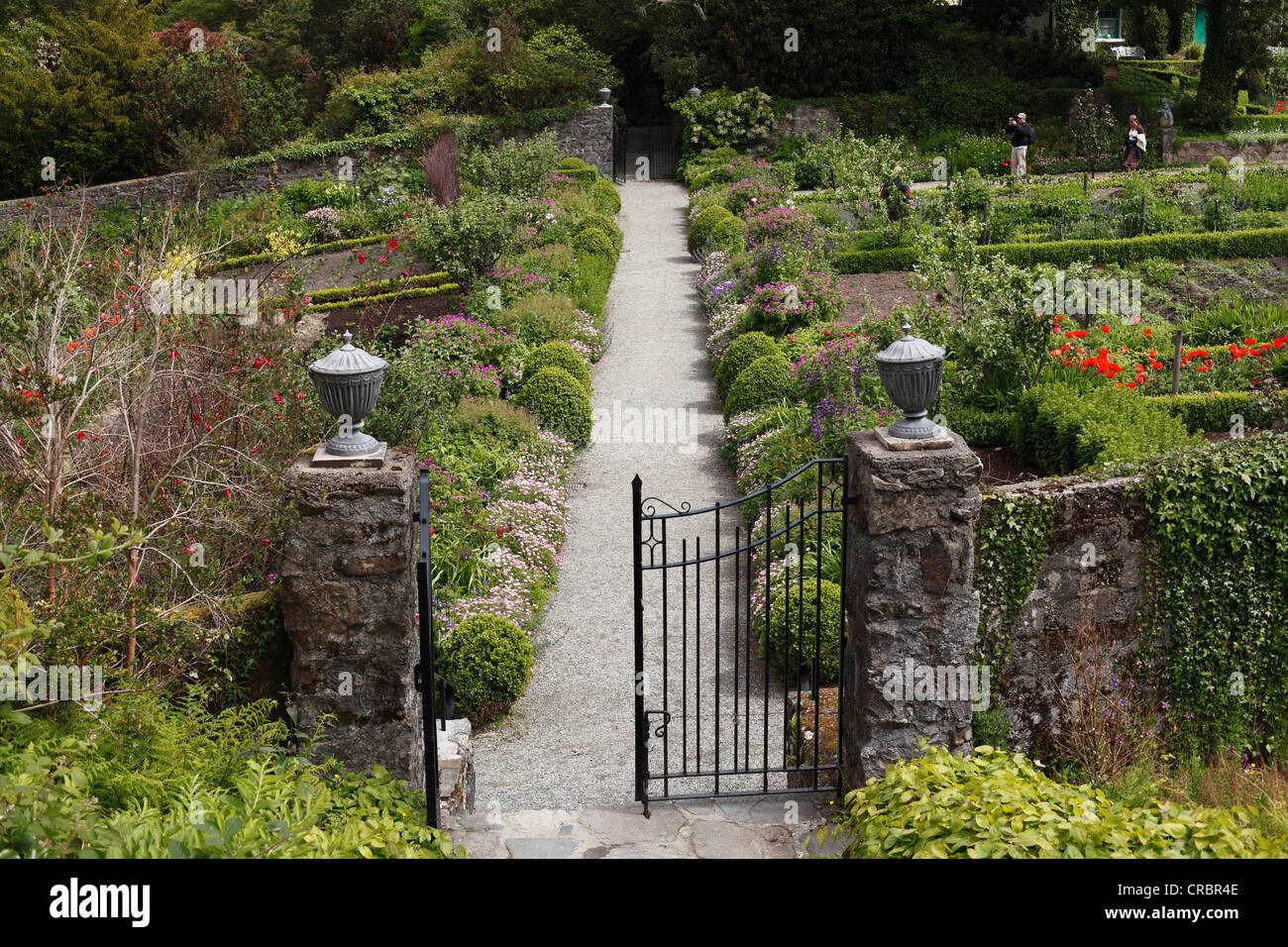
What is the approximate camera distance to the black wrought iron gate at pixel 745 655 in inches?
254

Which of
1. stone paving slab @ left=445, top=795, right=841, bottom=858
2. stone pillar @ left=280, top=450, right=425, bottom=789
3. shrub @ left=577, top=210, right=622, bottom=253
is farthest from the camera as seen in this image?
shrub @ left=577, top=210, right=622, bottom=253

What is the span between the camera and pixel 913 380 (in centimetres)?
595

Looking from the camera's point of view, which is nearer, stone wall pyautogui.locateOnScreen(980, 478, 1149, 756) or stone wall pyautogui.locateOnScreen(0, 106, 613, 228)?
stone wall pyautogui.locateOnScreen(980, 478, 1149, 756)

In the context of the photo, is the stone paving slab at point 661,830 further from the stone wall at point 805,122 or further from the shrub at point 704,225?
the stone wall at point 805,122

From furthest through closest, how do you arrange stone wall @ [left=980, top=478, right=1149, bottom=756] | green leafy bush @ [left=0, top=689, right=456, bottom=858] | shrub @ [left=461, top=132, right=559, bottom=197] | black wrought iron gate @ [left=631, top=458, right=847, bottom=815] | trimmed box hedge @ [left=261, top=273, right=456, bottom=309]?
shrub @ [left=461, top=132, right=559, bottom=197] → trimmed box hedge @ [left=261, top=273, right=456, bottom=309] → stone wall @ [left=980, top=478, right=1149, bottom=756] → black wrought iron gate @ [left=631, top=458, right=847, bottom=815] → green leafy bush @ [left=0, top=689, right=456, bottom=858]

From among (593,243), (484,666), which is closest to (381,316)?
(593,243)

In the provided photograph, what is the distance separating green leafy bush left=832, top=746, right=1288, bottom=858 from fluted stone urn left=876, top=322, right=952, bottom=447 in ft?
5.23

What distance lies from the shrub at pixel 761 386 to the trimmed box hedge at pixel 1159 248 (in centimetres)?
609

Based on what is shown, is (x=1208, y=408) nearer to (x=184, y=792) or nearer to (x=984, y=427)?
(x=984, y=427)

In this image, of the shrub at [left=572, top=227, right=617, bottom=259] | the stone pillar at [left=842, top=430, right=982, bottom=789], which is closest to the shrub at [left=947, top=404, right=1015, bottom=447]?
the stone pillar at [left=842, top=430, right=982, bottom=789]

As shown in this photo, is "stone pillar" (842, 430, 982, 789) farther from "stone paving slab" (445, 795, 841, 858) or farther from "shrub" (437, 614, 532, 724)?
"shrub" (437, 614, 532, 724)

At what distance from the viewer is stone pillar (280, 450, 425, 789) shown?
5586mm

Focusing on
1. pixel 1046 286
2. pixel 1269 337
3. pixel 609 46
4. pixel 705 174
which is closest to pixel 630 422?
pixel 1046 286
